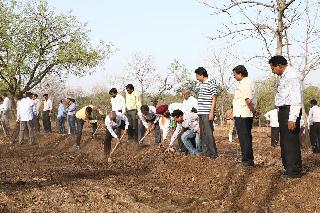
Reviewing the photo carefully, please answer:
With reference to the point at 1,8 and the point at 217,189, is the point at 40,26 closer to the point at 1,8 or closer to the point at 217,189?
the point at 1,8

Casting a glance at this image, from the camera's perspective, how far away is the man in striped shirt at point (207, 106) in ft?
27.6

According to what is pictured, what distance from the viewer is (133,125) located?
13.8m

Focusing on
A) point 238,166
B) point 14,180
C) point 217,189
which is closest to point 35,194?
point 14,180

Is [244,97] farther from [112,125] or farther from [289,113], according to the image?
[112,125]

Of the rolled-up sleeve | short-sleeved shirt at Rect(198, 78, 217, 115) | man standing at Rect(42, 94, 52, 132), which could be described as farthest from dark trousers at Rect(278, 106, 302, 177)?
man standing at Rect(42, 94, 52, 132)

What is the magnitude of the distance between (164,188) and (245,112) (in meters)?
1.80

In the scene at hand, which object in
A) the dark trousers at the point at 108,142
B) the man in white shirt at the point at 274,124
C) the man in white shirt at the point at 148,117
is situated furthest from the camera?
the man in white shirt at the point at 274,124

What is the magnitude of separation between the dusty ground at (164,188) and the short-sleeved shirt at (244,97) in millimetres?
879

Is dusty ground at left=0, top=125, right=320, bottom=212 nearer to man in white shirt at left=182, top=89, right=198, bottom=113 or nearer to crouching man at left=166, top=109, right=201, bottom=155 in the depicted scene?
crouching man at left=166, top=109, right=201, bottom=155

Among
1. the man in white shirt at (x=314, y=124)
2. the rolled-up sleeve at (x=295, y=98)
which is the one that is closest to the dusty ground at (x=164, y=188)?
the rolled-up sleeve at (x=295, y=98)

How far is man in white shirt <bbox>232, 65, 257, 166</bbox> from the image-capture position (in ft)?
24.3

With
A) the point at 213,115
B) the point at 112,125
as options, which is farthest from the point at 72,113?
the point at 213,115

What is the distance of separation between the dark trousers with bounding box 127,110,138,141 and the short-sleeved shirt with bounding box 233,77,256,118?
6.43 m

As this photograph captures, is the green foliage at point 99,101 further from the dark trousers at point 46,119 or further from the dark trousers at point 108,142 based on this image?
the dark trousers at point 108,142
